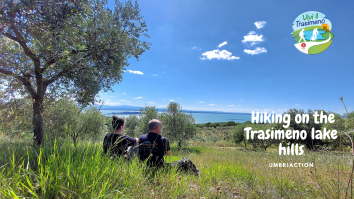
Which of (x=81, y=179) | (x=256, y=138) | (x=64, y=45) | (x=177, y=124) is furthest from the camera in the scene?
(x=256, y=138)

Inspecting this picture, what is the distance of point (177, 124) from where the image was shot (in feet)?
83.1

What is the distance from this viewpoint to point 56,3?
4.75 m

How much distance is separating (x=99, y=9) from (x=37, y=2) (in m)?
2.88

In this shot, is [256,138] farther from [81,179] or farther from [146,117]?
[81,179]

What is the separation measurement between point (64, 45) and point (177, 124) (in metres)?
21.1

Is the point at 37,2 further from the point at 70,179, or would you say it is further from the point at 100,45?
the point at 70,179

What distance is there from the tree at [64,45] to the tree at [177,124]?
17443 mm

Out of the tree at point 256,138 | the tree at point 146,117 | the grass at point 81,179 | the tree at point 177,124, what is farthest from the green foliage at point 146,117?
the grass at point 81,179

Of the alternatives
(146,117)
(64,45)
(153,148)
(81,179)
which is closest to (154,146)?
(153,148)

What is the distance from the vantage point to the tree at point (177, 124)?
24922 millimetres

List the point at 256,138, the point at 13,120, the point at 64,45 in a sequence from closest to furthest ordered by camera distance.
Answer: the point at 13,120
the point at 64,45
the point at 256,138

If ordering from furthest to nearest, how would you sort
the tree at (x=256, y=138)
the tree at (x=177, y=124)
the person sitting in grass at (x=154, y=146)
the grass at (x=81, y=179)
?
the tree at (x=256, y=138) < the tree at (x=177, y=124) < the person sitting in grass at (x=154, y=146) < the grass at (x=81, y=179)

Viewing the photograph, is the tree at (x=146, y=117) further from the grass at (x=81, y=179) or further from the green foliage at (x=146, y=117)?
the grass at (x=81, y=179)

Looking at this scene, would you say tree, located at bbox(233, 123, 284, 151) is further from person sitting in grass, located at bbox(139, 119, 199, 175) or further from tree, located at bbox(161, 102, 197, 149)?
person sitting in grass, located at bbox(139, 119, 199, 175)
